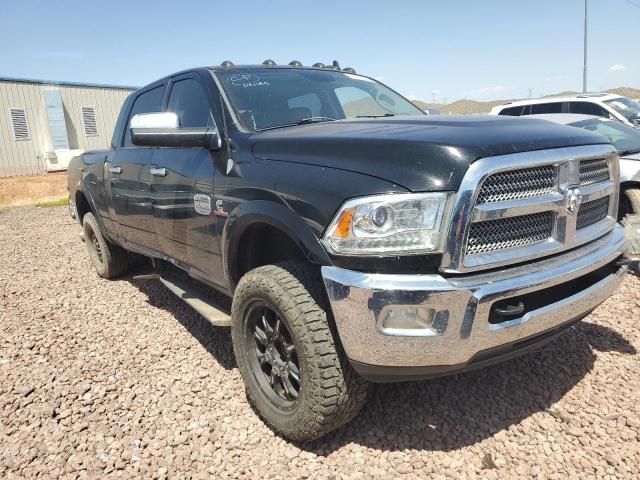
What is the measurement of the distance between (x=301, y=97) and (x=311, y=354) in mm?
1858

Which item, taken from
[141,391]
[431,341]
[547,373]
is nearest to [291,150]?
[431,341]

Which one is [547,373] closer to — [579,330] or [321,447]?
[579,330]

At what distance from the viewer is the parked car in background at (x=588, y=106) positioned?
36.1ft

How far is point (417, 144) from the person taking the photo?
202 centimetres

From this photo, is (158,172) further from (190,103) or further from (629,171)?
(629,171)

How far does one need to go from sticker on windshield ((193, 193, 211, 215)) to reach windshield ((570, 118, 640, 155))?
4.57m

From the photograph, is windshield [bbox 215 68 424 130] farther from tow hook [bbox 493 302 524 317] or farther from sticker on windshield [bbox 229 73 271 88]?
tow hook [bbox 493 302 524 317]

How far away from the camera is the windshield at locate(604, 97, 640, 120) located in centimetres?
1108

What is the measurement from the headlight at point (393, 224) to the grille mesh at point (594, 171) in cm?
91

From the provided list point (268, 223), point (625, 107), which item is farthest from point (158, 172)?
point (625, 107)

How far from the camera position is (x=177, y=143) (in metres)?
2.79

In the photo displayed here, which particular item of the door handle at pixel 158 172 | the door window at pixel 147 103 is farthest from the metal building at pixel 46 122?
the door handle at pixel 158 172

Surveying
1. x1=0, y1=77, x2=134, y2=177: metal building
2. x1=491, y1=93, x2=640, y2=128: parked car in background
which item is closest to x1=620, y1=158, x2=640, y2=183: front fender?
x1=491, y1=93, x2=640, y2=128: parked car in background

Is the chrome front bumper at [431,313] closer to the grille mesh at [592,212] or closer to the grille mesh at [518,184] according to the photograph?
the grille mesh at [518,184]
